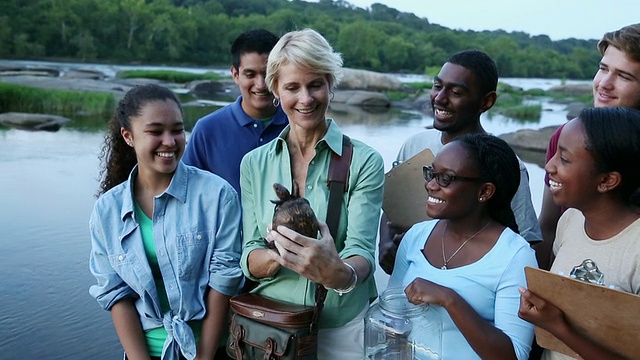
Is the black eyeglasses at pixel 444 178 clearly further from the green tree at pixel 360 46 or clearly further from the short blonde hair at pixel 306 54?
the green tree at pixel 360 46

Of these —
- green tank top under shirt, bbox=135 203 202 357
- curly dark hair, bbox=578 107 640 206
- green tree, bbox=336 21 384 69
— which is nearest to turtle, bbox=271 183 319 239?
green tank top under shirt, bbox=135 203 202 357

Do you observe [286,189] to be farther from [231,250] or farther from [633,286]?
[633,286]

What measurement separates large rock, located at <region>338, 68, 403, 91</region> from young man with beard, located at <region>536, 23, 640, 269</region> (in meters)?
33.9

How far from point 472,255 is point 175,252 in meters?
1.32

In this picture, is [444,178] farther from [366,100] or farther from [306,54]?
[366,100]

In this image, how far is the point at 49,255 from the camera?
7789 millimetres

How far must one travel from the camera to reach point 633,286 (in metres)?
2.20

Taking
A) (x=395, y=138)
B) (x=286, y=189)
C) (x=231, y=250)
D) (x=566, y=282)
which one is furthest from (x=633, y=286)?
(x=395, y=138)

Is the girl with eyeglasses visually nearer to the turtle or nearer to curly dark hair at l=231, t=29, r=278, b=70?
the turtle

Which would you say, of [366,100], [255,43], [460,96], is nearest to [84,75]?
[366,100]

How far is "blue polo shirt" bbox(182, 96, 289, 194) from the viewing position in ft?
12.5

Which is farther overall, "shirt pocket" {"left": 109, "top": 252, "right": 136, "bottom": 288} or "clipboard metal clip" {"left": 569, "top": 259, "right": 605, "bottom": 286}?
"shirt pocket" {"left": 109, "top": 252, "right": 136, "bottom": 288}

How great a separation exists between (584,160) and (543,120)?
87.7ft

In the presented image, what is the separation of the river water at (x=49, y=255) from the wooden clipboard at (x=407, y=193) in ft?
12.2
